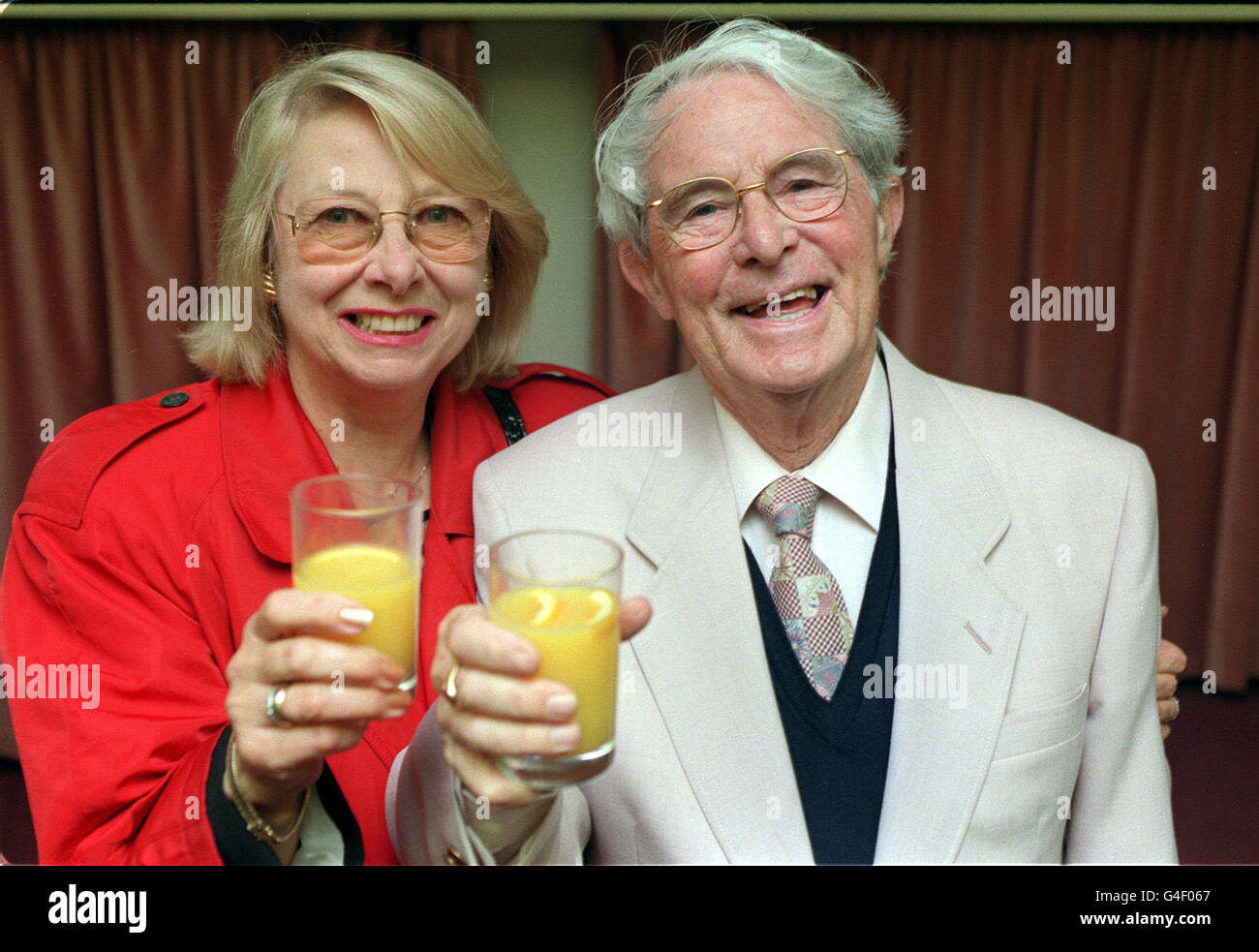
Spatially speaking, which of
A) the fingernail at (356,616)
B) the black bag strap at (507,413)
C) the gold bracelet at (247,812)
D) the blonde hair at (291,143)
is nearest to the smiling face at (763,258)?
the blonde hair at (291,143)

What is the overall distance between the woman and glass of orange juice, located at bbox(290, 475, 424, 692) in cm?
18

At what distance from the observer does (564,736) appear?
0.74 meters

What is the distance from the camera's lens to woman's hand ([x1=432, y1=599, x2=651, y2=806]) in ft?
2.36

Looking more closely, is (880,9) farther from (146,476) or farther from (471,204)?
(146,476)

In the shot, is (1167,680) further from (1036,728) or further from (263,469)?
(263,469)

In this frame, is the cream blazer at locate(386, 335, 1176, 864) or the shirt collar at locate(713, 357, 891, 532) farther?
the shirt collar at locate(713, 357, 891, 532)

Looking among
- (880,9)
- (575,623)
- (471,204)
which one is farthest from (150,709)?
(880,9)

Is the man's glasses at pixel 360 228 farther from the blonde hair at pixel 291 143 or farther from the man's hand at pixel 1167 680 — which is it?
the man's hand at pixel 1167 680

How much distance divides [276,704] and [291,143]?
0.75m

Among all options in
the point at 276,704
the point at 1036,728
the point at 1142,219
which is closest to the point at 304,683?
the point at 276,704

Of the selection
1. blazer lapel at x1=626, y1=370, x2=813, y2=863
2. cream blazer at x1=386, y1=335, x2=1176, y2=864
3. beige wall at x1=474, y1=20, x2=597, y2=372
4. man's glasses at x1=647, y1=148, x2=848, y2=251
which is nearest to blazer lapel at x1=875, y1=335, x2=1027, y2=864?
cream blazer at x1=386, y1=335, x2=1176, y2=864

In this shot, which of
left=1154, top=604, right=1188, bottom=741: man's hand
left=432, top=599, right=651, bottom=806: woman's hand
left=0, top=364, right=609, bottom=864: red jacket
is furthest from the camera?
left=1154, top=604, right=1188, bottom=741: man's hand

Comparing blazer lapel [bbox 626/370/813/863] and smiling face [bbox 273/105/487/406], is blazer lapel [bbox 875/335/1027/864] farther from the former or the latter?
smiling face [bbox 273/105/487/406]

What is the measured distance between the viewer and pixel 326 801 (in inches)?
40.1
